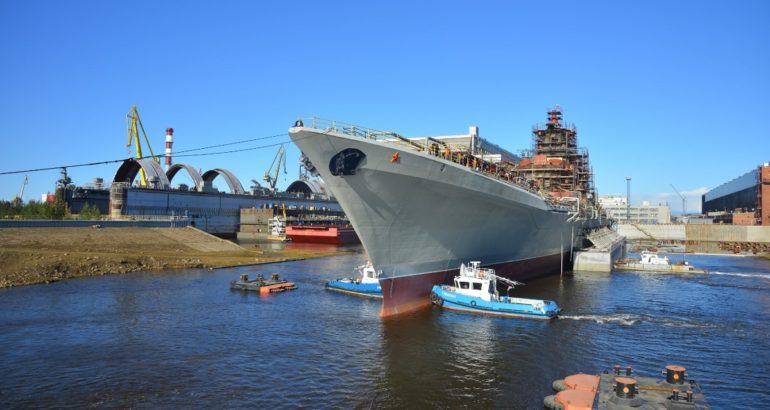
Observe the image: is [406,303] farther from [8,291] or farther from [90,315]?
[8,291]

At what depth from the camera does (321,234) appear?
93.2m

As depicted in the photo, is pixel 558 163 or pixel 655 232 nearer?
pixel 558 163

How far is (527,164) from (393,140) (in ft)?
152

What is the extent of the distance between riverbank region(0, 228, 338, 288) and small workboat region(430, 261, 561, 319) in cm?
2901

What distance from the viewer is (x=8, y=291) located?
1326 inches

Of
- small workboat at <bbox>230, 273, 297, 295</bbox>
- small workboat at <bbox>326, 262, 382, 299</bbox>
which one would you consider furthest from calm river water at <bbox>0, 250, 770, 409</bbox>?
small workboat at <bbox>326, 262, 382, 299</bbox>

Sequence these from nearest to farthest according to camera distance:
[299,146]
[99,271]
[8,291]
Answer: [299,146]
[8,291]
[99,271]

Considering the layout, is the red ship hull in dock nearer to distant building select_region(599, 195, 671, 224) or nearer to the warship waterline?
the warship waterline

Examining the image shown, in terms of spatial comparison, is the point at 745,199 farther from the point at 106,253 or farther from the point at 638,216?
the point at 106,253

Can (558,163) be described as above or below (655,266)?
above

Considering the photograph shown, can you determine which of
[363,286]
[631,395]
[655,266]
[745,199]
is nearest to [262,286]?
[363,286]

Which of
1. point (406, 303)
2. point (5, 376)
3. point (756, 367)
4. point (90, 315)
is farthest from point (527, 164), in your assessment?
point (5, 376)

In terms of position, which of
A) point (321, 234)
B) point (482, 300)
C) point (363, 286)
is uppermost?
point (321, 234)

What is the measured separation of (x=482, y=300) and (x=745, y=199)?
12701 cm
